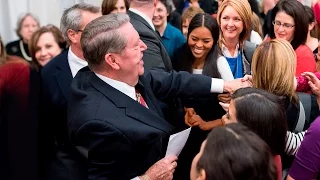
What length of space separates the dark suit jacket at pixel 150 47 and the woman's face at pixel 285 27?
3.50ft

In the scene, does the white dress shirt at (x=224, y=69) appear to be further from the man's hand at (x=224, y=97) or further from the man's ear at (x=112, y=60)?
the man's ear at (x=112, y=60)

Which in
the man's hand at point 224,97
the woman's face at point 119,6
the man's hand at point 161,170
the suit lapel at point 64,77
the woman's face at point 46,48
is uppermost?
the woman's face at point 119,6

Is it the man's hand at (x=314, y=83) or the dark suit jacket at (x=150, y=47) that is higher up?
the dark suit jacket at (x=150, y=47)

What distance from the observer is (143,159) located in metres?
2.19

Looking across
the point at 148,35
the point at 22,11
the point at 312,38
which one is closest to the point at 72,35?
the point at 148,35

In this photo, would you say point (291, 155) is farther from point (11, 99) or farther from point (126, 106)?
point (11, 99)

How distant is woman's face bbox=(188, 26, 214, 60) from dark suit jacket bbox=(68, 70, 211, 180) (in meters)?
1.11

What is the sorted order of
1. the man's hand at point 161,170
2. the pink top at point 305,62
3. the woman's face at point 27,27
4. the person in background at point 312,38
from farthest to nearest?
the woman's face at point 27,27 < the person in background at point 312,38 < the pink top at point 305,62 < the man's hand at point 161,170

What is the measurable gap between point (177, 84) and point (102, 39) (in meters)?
0.60

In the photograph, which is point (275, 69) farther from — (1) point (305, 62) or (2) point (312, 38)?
(2) point (312, 38)

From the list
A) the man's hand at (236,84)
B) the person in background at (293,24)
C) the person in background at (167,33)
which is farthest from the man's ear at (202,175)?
the person in background at (167,33)

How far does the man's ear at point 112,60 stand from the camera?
2.21 metres

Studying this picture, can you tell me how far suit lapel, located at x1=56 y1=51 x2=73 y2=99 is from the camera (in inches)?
106

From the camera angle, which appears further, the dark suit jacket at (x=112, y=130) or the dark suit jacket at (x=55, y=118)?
the dark suit jacket at (x=55, y=118)
